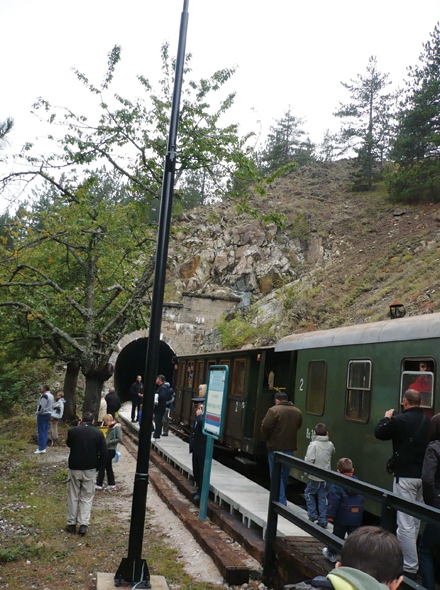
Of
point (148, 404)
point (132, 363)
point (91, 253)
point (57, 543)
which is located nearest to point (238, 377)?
point (91, 253)

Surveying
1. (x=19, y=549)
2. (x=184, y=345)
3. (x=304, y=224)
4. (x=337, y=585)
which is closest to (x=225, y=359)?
(x=19, y=549)

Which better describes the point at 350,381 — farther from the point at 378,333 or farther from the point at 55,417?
the point at 55,417

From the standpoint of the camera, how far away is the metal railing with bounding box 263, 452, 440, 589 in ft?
11.4

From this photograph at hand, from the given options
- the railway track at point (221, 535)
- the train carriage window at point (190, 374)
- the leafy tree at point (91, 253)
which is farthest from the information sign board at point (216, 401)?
the train carriage window at point (190, 374)

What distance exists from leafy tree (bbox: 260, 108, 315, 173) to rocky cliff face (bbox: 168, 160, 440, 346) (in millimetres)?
9342

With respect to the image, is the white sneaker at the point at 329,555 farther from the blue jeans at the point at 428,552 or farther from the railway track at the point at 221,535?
the railway track at the point at 221,535

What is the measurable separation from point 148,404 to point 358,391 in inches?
157

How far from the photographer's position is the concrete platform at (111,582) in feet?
18.5

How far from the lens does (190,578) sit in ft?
20.2

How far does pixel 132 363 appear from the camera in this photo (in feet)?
122

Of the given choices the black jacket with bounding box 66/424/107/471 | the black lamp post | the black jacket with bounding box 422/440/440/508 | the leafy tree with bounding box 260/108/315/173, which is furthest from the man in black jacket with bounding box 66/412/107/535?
the leafy tree with bounding box 260/108/315/173

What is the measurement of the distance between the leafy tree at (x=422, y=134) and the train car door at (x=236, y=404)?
78.1 feet

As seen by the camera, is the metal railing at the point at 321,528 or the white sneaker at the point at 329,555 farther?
the white sneaker at the point at 329,555

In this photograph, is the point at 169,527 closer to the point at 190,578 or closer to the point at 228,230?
the point at 190,578
